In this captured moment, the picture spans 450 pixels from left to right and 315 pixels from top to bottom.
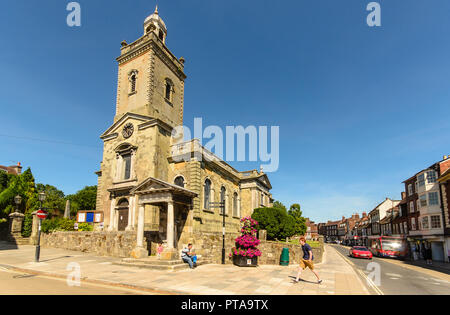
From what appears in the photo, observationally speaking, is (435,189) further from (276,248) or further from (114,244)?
(114,244)

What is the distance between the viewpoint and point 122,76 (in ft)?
87.2

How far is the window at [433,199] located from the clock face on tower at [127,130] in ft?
120

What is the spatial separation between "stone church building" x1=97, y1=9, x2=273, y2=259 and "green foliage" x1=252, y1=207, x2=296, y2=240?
2.81m

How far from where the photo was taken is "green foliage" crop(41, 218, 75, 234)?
22569 mm

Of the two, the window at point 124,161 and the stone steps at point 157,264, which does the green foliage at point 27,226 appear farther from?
the stone steps at point 157,264

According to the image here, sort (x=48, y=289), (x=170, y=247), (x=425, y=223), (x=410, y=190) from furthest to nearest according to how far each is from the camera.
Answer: (x=410, y=190) → (x=425, y=223) → (x=170, y=247) → (x=48, y=289)

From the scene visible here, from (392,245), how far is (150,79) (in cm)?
3530

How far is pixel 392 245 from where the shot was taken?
32.5 meters

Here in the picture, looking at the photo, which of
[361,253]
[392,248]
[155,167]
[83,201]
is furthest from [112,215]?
[392,248]

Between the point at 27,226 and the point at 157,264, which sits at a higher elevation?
the point at 27,226

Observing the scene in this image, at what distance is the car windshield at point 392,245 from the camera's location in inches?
1265

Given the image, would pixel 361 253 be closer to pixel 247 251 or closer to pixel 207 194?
pixel 247 251
